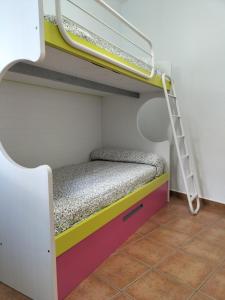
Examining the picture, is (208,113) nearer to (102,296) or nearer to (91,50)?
(91,50)

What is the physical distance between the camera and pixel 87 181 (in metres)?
1.78

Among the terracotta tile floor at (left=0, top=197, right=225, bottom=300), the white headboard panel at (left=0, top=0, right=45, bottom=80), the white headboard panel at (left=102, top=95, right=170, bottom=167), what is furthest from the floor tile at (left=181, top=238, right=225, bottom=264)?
the white headboard panel at (left=0, top=0, right=45, bottom=80)

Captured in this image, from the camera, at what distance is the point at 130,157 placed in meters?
2.52

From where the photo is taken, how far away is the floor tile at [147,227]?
6.32 feet

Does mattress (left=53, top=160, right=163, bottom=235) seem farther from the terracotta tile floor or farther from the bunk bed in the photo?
the terracotta tile floor

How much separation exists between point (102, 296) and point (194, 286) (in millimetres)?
541

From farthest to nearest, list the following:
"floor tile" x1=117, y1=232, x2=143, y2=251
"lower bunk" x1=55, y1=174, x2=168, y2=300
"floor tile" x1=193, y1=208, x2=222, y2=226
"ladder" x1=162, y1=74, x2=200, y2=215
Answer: "ladder" x1=162, y1=74, x2=200, y2=215 < "floor tile" x1=193, y1=208, x2=222, y2=226 < "floor tile" x1=117, y1=232, x2=143, y2=251 < "lower bunk" x1=55, y1=174, x2=168, y2=300

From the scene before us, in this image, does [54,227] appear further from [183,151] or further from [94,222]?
[183,151]

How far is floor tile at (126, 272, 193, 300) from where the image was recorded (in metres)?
1.20

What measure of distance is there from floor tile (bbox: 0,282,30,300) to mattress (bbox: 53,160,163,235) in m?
0.46

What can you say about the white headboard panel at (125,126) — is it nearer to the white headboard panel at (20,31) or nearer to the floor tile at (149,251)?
the floor tile at (149,251)

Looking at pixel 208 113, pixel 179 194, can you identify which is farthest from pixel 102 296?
pixel 208 113

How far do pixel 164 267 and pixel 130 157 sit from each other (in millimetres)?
1290

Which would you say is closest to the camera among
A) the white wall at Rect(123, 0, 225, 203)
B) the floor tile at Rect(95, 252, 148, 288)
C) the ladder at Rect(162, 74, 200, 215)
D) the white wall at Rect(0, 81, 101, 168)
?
the floor tile at Rect(95, 252, 148, 288)
